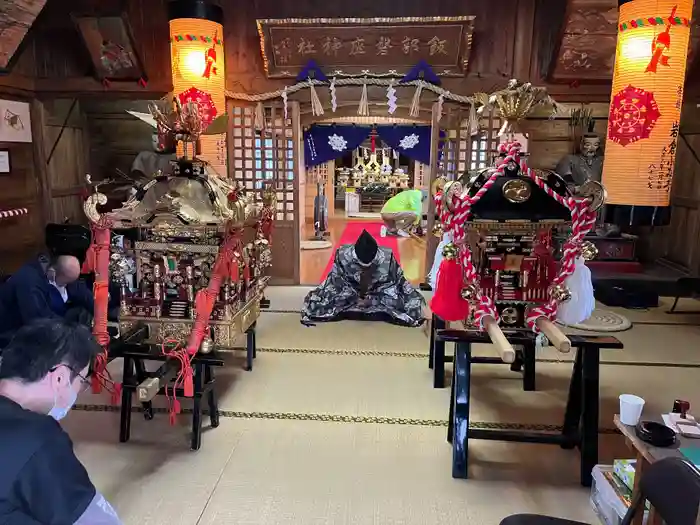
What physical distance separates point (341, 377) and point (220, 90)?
293cm

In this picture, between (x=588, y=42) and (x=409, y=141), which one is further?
(x=409, y=141)

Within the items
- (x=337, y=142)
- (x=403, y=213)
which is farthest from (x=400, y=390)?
(x=403, y=213)

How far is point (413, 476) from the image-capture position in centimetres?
251

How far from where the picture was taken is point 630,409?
1.98m

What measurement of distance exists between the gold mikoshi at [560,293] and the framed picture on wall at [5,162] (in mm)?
5389

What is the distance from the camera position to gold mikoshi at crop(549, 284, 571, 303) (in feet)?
8.07

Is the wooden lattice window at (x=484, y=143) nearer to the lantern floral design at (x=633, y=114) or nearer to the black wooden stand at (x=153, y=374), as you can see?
the lantern floral design at (x=633, y=114)

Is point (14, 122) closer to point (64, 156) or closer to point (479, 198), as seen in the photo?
point (64, 156)

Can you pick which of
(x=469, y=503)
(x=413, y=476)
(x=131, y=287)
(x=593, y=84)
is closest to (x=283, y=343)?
(x=131, y=287)

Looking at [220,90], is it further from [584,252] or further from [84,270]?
[584,252]

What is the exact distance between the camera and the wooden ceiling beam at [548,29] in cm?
522

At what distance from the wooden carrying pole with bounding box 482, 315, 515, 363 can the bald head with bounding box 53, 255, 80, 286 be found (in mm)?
2238

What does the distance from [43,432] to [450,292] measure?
182 cm

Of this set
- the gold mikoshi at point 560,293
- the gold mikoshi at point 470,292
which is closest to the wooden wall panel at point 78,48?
the gold mikoshi at point 470,292
